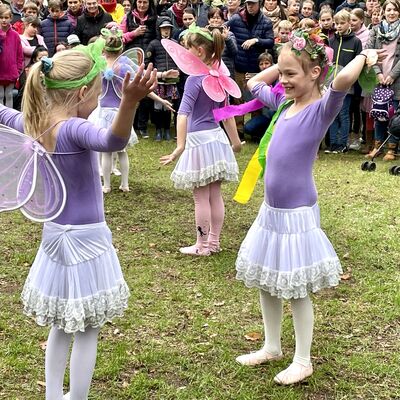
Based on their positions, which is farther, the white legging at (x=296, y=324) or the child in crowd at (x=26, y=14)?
the child in crowd at (x=26, y=14)

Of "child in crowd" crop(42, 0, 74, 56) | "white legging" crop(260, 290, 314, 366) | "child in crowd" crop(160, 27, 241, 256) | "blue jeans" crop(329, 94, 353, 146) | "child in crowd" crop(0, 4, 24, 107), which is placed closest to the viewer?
"white legging" crop(260, 290, 314, 366)

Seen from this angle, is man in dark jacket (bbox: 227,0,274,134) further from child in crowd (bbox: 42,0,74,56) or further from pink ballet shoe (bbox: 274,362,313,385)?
pink ballet shoe (bbox: 274,362,313,385)

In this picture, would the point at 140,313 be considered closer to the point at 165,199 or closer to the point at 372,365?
the point at 372,365

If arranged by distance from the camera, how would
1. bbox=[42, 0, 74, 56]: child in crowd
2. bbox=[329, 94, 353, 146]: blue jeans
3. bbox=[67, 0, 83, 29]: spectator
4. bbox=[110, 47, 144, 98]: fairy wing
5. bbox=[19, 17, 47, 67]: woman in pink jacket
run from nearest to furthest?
bbox=[110, 47, 144, 98]: fairy wing
bbox=[329, 94, 353, 146]: blue jeans
bbox=[19, 17, 47, 67]: woman in pink jacket
bbox=[42, 0, 74, 56]: child in crowd
bbox=[67, 0, 83, 29]: spectator

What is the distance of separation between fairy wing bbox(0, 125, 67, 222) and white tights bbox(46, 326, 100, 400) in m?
0.61

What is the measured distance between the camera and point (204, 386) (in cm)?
346

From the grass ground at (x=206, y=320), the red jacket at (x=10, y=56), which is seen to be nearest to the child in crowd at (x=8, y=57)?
the red jacket at (x=10, y=56)

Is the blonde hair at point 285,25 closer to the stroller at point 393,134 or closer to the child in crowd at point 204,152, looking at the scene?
the stroller at point 393,134

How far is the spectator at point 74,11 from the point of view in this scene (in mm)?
11148

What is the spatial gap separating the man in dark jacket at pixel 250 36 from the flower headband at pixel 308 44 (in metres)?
7.25

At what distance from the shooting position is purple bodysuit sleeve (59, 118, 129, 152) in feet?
8.01

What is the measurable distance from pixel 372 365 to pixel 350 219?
2.95 meters

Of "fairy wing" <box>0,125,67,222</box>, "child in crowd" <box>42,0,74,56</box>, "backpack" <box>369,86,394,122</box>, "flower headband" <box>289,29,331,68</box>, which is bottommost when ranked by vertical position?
"backpack" <box>369,86,394,122</box>

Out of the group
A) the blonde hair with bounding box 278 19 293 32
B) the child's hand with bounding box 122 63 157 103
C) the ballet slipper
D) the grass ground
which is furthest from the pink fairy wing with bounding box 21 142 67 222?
the blonde hair with bounding box 278 19 293 32
